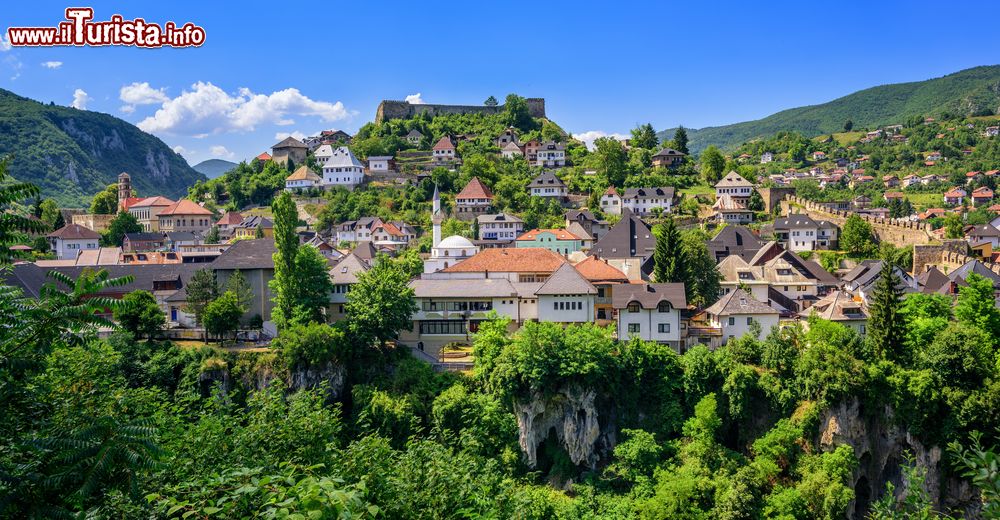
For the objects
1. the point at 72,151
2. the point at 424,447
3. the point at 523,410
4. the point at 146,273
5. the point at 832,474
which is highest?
the point at 72,151

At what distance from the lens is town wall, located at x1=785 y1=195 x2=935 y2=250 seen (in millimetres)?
69500

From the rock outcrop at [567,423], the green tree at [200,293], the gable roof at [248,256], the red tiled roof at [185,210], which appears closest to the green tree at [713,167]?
the red tiled roof at [185,210]

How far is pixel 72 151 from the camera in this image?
525 feet

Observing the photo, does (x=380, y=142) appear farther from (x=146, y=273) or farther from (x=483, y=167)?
(x=146, y=273)

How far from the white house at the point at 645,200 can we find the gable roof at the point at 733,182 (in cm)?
686

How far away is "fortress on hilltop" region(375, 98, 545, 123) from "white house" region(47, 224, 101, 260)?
2197 inches

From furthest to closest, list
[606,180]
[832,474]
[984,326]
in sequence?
[606,180]
[984,326]
[832,474]

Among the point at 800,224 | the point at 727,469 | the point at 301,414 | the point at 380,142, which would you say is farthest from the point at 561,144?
the point at 301,414

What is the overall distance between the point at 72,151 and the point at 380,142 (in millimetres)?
98525

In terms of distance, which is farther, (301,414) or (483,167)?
(483,167)

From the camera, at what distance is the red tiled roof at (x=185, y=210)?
85.9m

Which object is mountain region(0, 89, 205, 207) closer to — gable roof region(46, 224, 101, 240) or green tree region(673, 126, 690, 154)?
gable roof region(46, 224, 101, 240)

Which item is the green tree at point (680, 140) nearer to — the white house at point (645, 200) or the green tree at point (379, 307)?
the white house at point (645, 200)

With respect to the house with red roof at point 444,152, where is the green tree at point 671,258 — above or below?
below
